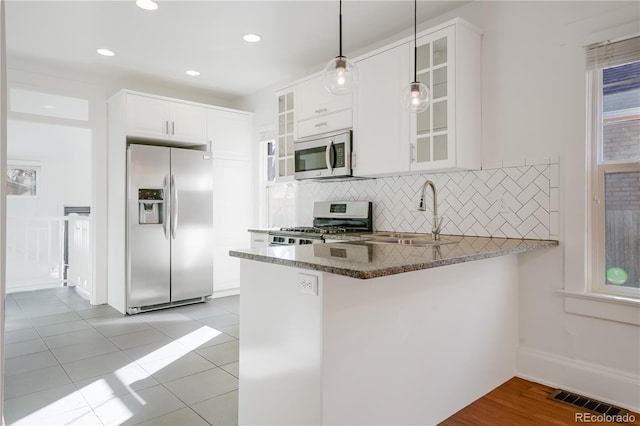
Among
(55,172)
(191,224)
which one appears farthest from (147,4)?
(55,172)

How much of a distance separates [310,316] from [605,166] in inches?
78.7

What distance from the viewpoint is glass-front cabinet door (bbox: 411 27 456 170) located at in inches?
105

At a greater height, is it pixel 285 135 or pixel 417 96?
pixel 285 135

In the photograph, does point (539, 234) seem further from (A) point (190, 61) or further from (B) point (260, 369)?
(A) point (190, 61)

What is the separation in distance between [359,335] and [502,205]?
1.61 metres

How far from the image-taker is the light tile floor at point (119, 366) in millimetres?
2168

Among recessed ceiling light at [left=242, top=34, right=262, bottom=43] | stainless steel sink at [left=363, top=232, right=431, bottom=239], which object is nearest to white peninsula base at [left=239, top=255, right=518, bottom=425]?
stainless steel sink at [left=363, top=232, right=431, bottom=239]

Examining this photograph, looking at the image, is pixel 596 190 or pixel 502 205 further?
pixel 502 205

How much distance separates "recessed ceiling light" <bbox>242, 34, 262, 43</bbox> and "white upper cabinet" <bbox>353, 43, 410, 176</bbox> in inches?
38.3

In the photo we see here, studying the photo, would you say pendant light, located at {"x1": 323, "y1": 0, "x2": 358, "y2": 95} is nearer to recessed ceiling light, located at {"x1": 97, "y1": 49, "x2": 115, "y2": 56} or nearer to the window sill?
the window sill

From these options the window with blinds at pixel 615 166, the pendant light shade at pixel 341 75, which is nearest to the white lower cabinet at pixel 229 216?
the pendant light shade at pixel 341 75

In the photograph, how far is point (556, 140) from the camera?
8.13 feet

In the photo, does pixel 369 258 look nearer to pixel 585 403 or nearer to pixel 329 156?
pixel 585 403
